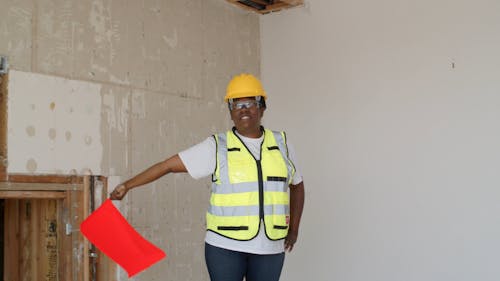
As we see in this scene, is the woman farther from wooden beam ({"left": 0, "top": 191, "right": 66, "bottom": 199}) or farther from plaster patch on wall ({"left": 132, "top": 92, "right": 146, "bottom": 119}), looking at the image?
plaster patch on wall ({"left": 132, "top": 92, "right": 146, "bottom": 119})

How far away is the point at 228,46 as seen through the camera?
17.6 feet

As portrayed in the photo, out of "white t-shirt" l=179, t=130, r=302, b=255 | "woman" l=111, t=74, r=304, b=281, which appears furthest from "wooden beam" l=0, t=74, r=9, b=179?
"white t-shirt" l=179, t=130, r=302, b=255

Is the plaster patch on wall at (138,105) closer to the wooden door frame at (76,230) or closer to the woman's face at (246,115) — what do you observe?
the wooden door frame at (76,230)

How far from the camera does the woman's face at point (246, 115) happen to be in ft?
10.7

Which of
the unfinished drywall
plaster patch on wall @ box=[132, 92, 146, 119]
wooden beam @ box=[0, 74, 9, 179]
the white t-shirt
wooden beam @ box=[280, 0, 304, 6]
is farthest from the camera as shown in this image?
wooden beam @ box=[280, 0, 304, 6]

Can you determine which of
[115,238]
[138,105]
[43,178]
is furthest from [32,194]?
[138,105]

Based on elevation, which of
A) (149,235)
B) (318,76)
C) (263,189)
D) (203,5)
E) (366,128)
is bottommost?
(149,235)

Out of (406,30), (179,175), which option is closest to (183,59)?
(179,175)

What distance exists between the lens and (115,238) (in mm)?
3363

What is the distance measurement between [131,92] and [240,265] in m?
1.75

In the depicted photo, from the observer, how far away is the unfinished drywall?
152 inches

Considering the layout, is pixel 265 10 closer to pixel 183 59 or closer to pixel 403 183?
pixel 183 59

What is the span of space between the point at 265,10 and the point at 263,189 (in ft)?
8.99

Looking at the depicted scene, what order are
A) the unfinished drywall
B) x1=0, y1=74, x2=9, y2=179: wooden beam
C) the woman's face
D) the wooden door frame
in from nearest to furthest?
the woman's face < x1=0, y1=74, x2=9, y2=179: wooden beam < the unfinished drywall < the wooden door frame
